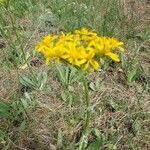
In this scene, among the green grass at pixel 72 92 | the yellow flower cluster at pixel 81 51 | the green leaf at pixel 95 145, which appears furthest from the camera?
the green grass at pixel 72 92

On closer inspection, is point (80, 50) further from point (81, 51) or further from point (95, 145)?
point (95, 145)

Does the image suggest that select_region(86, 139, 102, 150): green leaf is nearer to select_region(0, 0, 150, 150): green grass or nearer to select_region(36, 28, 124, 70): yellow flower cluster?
select_region(0, 0, 150, 150): green grass

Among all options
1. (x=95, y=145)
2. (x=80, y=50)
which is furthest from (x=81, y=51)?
(x=95, y=145)

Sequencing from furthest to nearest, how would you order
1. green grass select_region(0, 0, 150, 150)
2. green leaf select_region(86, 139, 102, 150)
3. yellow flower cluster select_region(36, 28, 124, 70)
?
green grass select_region(0, 0, 150, 150) → green leaf select_region(86, 139, 102, 150) → yellow flower cluster select_region(36, 28, 124, 70)

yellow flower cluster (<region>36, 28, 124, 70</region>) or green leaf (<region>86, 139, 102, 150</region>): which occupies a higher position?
yellow flower cluster (<region>36, 28, 124, 70</region>)

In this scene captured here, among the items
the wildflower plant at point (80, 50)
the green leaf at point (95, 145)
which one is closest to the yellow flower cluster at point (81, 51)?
the wildflower plant at point (80, 50)

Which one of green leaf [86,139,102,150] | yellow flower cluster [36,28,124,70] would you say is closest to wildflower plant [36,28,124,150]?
yellow flower cluster [36,28,124,70]

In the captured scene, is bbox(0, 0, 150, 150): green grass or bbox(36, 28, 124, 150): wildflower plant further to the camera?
bbox(0, 0, 150, 150): green grass

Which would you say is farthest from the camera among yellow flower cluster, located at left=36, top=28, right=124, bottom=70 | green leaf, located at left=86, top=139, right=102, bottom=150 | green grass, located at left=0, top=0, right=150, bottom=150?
green grass, located at left=0, top=0, right=150, bottom=150

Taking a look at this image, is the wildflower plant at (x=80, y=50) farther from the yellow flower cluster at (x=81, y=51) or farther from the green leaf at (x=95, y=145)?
the green leaf at (x=95, y=145)
